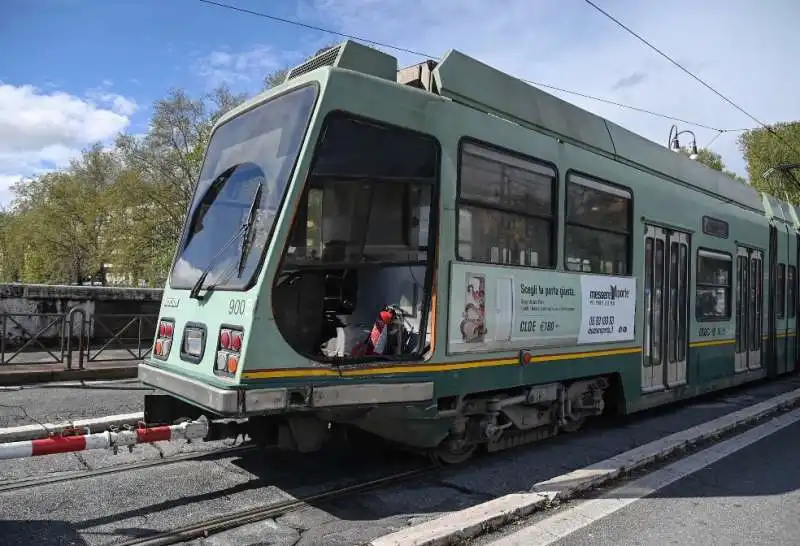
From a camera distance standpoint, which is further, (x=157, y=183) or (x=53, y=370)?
(x=157, y=183)

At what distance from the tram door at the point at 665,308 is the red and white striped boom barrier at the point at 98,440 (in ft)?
18.0

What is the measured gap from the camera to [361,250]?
562 centimetres

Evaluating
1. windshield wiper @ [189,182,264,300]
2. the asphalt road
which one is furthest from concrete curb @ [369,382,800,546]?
windshield wiper @ [189,182,264,300]

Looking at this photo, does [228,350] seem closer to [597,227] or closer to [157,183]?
[597,227]

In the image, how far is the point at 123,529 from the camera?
14.1ft

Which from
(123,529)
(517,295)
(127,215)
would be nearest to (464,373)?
(517,295)

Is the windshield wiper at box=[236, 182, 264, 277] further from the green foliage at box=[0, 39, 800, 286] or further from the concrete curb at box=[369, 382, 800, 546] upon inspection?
the green foliage at box=[0, 39, 800, 286]

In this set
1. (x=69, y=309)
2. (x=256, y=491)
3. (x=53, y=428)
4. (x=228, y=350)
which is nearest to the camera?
(x=228, y=350)

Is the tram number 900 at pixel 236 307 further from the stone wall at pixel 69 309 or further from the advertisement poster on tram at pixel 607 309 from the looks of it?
the stone wall at pixel 69 309

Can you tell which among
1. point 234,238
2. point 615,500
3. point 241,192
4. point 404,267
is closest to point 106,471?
point 234,238

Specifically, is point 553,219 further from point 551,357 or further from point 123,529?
point 123,529

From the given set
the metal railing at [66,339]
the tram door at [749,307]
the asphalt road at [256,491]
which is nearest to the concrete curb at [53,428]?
the asphalt road at [256,491]

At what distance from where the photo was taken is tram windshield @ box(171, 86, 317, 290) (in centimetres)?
471

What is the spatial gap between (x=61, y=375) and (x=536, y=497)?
8.69m
